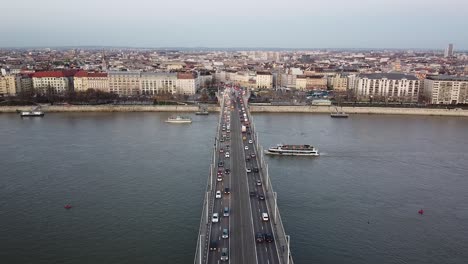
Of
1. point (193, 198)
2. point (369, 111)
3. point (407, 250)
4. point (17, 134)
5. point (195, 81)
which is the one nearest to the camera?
point (407, 250)

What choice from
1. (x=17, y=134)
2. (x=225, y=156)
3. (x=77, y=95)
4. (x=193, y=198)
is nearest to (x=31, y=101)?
(x=77, y=95)

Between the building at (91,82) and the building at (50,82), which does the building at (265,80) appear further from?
the building at (50,82)

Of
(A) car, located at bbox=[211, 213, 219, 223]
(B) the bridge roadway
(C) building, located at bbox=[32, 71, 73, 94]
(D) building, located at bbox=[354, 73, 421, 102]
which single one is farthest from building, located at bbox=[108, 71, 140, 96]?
(A) car, located at bbox=[211, 213, 219, 223]

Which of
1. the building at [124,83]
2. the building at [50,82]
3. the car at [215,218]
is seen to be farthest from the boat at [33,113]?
the car at [215,218]

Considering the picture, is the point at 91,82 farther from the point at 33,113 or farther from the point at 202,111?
the point at 202,111

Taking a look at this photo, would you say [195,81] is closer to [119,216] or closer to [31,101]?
[31,101]

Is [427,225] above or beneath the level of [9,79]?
beneath

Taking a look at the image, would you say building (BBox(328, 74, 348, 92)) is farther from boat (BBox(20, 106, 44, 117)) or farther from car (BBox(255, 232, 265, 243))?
car (BBox(255, 232, 265, 243))
